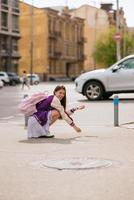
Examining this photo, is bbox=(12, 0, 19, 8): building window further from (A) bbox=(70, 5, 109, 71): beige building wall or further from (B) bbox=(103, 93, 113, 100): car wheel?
(B) bbox=(103, 93, 113, 100): car wheel

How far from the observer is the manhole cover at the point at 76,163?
28.6ft

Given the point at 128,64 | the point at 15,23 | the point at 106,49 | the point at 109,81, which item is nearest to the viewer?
the point at 109,81

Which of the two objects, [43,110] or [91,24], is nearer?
[43,110]

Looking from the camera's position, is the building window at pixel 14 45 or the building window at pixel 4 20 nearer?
the building window at pixel 4 20

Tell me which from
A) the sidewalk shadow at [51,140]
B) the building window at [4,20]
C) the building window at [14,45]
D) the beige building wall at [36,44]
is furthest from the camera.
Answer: the beige building wall at [36,44]

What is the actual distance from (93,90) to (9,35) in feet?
216

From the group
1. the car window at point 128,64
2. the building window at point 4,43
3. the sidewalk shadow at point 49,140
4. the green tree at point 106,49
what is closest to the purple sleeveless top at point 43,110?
the sidewalk shadow at point 49,140

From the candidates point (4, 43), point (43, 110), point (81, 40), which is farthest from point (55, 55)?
point (43, 110)

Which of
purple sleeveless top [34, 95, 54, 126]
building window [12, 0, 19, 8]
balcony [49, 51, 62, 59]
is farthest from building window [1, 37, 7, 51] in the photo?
purple sleeveless top [34, 95, 54, 126]

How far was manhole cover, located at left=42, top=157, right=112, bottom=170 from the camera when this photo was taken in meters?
8.70

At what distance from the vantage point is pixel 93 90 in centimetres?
2584

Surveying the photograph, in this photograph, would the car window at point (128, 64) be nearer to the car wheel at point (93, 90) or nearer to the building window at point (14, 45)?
the car wheel at point (93, 90)

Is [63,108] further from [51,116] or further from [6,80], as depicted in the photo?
[6,80]

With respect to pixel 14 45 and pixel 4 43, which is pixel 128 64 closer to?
pixel 4 43
